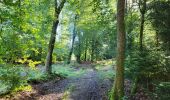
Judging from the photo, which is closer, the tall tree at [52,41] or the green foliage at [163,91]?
the green foliage at [163,91]

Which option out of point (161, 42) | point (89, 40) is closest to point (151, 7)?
point (161, 42)

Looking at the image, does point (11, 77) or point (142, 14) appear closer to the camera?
point (11, 77)

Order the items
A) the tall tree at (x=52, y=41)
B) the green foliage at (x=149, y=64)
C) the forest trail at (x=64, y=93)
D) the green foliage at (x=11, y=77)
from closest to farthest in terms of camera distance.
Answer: the green foliage at (x=11, y=77), the green foliage at (x=149, y=64), the forest trail at (x=64, y=93), the tall tree at (x=52, y=41)

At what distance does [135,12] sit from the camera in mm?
21516

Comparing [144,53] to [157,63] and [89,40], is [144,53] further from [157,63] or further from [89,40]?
[89,40]

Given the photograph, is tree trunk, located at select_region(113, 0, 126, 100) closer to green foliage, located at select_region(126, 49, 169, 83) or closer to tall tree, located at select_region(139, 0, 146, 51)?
green foliage, located at select_region(126, 49, 169, 83)

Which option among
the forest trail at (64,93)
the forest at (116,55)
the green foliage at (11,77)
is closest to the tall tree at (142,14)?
the forest at (116,55)

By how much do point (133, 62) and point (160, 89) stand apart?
113 inches

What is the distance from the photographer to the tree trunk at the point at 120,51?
12.3 meters

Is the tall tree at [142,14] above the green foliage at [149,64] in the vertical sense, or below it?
above

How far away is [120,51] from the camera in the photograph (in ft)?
40.9

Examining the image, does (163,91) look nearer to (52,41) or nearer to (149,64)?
(149,64)

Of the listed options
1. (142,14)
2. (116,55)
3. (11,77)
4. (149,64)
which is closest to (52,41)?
(142,14)

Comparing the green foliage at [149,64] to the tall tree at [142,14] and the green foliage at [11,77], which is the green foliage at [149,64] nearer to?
the tall tree at [142,14]
